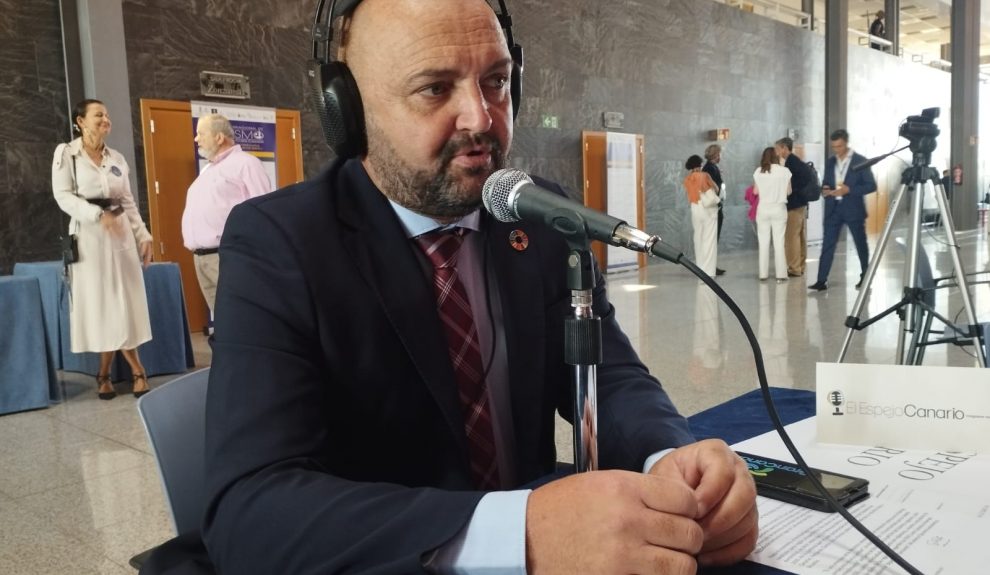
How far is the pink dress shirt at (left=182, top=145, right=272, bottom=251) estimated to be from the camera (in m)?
5.06

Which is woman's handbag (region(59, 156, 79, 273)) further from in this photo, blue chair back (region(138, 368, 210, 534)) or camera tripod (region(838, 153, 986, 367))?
camera tripod (region(838, 153, 986, 367))

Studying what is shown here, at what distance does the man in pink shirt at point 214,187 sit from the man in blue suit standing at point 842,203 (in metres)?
5.64

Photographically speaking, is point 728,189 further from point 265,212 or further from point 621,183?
point 265,212

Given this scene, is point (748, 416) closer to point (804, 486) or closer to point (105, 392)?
point (804, 486)

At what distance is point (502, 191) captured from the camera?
2.86ft

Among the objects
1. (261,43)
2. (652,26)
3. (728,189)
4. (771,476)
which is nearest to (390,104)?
(771,476)

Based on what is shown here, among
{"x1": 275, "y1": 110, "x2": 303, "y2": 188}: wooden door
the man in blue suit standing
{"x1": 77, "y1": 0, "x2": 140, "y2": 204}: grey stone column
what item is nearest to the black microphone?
{"x1": 77, "y1": 0, "x2": 140, "y2": 204}: grey stone column

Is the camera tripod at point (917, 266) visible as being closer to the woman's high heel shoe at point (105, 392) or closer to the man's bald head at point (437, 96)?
the man's bald head at point (437, 96)

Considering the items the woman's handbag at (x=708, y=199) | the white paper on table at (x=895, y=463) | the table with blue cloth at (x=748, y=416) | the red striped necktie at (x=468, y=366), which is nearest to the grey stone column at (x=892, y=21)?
the woman's handbag at (x=708, y=199)

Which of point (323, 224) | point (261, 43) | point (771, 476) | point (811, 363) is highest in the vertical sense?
point (261, 43)

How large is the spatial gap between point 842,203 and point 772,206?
42.9 inches

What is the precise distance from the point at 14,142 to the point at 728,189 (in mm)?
10846

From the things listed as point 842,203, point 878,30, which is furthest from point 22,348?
point 878,30

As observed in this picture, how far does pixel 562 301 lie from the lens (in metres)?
1.19
